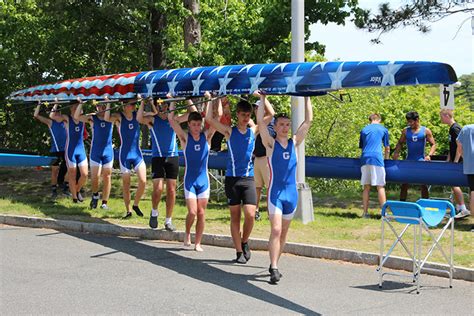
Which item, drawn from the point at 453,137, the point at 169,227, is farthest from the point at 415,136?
the point at 169,227

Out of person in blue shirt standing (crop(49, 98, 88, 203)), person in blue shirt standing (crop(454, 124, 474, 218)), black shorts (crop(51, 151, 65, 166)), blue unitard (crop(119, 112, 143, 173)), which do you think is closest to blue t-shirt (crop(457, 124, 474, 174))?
person in blue shirt standing (crop(454, 124, 474, 218))

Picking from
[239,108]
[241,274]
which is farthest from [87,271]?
[239,108]

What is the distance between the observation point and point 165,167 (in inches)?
421

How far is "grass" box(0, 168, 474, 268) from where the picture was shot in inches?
368

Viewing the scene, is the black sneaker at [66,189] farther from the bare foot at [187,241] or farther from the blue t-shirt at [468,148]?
the blue t-shirt at [468,148]

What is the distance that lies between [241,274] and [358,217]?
14.0ft

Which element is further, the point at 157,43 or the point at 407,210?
the point at 157,43

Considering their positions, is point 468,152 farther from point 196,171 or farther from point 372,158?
point 196,171

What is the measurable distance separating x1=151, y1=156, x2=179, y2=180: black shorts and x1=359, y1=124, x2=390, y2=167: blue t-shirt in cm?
329

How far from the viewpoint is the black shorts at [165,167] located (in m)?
10.6

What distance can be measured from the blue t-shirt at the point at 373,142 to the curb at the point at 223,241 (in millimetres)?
3105

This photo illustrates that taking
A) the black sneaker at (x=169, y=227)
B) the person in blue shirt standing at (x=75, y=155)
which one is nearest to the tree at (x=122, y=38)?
the person in blue shirt standing at (x=75, y=155)

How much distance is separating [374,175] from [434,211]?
4.37 meters

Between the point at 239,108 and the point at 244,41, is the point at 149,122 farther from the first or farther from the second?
the point at 244,41
